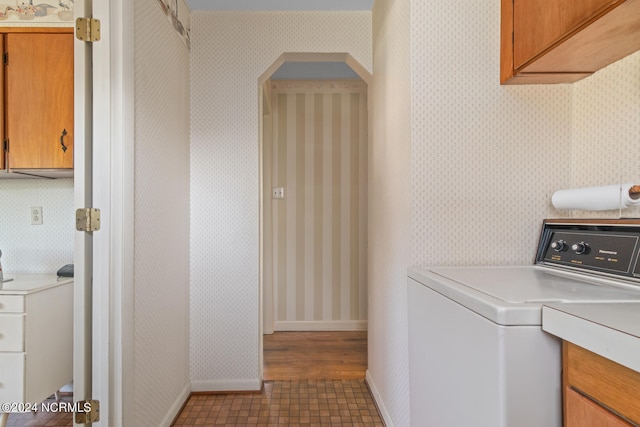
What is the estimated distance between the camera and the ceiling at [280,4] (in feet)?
7.09

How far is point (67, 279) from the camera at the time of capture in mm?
1955

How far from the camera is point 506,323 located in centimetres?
67

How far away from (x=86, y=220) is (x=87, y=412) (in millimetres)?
771

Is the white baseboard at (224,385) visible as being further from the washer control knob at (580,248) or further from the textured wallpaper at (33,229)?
the washer control knob at (580,248)

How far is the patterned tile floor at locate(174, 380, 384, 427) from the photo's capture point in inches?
76.6

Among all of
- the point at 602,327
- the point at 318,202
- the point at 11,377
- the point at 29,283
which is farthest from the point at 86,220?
the point at 318,202

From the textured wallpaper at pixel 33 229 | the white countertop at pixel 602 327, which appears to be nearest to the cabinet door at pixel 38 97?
the textured wallpaper at pixel 33 229

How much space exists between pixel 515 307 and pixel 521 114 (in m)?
0.95

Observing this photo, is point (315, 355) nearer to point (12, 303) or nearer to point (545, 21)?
point (12, 303)

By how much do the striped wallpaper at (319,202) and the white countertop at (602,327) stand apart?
9.61 feet

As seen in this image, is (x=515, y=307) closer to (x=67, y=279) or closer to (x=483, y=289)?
(x=483, y=289)

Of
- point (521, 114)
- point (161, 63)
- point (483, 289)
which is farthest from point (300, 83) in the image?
point (483, 289)

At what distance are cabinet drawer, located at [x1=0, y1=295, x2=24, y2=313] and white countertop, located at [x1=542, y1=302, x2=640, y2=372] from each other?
2089 mm

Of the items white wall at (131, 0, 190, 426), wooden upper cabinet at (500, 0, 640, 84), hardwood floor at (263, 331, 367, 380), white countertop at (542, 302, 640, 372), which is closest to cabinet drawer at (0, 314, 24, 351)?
white wall at (131, 0, 190, 426)
